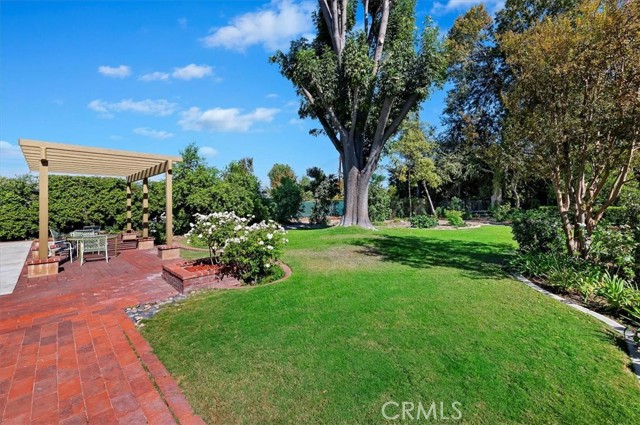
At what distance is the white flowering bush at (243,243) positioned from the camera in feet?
19.1

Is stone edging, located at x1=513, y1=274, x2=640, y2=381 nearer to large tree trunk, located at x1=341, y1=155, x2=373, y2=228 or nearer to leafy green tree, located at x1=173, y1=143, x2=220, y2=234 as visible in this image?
large tree trunk, located at x1=341, y1=155, x2=373, y2=228

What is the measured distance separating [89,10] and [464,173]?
83.5 feet

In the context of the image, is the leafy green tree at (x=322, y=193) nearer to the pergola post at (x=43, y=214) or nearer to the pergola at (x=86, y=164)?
the pergola at (x=86, y=164)

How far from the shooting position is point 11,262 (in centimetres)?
817

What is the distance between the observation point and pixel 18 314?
4.52 m

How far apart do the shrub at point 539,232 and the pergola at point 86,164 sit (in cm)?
951

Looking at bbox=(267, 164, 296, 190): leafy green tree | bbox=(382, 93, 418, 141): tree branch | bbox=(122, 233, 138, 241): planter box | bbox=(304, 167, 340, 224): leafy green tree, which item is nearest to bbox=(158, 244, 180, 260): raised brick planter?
bbox=(122, 233, 138, 241): planter box

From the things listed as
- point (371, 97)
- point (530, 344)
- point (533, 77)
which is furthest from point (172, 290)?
point (371, 97)

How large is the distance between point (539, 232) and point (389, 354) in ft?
19.7

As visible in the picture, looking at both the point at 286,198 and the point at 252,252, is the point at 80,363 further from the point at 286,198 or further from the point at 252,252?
the point at 286,198

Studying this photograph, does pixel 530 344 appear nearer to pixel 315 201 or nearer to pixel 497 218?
pixel 315 201

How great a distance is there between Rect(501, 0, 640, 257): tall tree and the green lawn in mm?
2463

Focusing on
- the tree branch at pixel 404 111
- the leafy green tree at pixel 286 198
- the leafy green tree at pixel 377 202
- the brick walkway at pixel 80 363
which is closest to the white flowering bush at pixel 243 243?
the brick walkway at pixel 80 363

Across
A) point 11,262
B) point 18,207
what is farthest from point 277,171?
point 11,262
